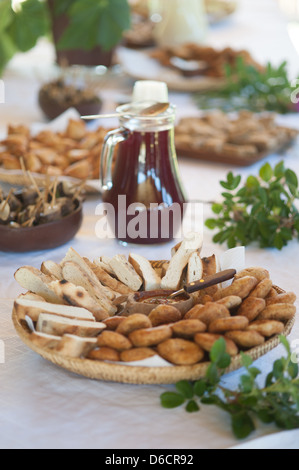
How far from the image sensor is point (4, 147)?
121 centimetres

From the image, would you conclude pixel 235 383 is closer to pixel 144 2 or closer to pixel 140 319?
pixel 140 319

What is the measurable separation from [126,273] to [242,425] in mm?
235

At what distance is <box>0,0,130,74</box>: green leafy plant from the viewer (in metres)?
1.66

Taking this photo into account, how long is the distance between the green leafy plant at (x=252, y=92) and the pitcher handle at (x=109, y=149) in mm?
768

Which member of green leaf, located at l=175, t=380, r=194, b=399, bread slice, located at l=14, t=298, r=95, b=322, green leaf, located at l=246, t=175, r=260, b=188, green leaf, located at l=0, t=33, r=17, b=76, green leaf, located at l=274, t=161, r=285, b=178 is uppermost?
bread slice, located at l=14, t=298, r=95, b=322

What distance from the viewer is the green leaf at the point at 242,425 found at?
529mm

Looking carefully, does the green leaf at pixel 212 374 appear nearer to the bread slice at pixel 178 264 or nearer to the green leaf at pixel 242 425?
the green leaf at pixel 242 425

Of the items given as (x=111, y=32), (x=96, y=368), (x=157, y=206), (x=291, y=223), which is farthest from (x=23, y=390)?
(x=111, y=32)

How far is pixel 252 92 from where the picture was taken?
5.54 feet

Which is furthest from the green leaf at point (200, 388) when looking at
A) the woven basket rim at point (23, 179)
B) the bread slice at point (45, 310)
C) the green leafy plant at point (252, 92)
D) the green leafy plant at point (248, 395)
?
the green leafy plant at point (252, 92)

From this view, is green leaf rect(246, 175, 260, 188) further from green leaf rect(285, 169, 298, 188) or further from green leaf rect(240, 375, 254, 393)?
green leaf rect(240, 375, 254, 393)

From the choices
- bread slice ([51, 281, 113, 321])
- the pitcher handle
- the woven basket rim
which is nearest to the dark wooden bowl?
the woven basket rim

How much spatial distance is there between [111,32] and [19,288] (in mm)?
1104

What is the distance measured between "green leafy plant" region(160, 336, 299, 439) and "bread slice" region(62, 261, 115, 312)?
0.14 meters
